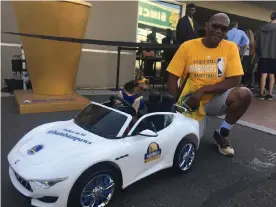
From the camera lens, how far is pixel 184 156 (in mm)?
3492

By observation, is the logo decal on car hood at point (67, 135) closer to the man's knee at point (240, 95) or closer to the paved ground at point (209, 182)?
the paved ground at point (209, 182)

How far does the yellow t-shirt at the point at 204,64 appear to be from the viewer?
3.84 meters

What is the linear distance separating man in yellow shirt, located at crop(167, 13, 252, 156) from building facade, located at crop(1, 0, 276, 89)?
4.52m

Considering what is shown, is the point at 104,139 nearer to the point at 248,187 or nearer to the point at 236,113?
the point at 248,187

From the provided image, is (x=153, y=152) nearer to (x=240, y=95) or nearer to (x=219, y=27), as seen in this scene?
(x=240, y=95)

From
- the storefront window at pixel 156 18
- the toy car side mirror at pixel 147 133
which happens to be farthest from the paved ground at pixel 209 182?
the storefront window at pixel 156 18

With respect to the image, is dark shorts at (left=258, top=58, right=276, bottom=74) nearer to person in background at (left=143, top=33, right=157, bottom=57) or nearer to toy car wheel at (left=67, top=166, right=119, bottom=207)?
person in background at (left=143, top=33, right=157, bottom=57)

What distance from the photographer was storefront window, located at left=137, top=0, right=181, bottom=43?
9.00m

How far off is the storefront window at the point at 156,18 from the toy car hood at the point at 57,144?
258 inches

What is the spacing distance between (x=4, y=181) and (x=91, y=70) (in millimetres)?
5416

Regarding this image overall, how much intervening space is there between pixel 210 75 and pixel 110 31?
4.99 m

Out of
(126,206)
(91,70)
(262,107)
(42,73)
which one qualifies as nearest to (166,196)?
(126,206)

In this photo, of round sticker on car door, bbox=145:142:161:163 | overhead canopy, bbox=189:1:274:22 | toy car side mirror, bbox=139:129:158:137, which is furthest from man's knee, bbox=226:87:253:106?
overhead canopy, bbox=189:1:274:22

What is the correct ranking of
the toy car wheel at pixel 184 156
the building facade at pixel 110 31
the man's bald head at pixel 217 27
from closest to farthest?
1. the toy car wheel at pixel 184 156
2. the man's bald head at pixel 217 27
3. the building facade at pixel 110 31
